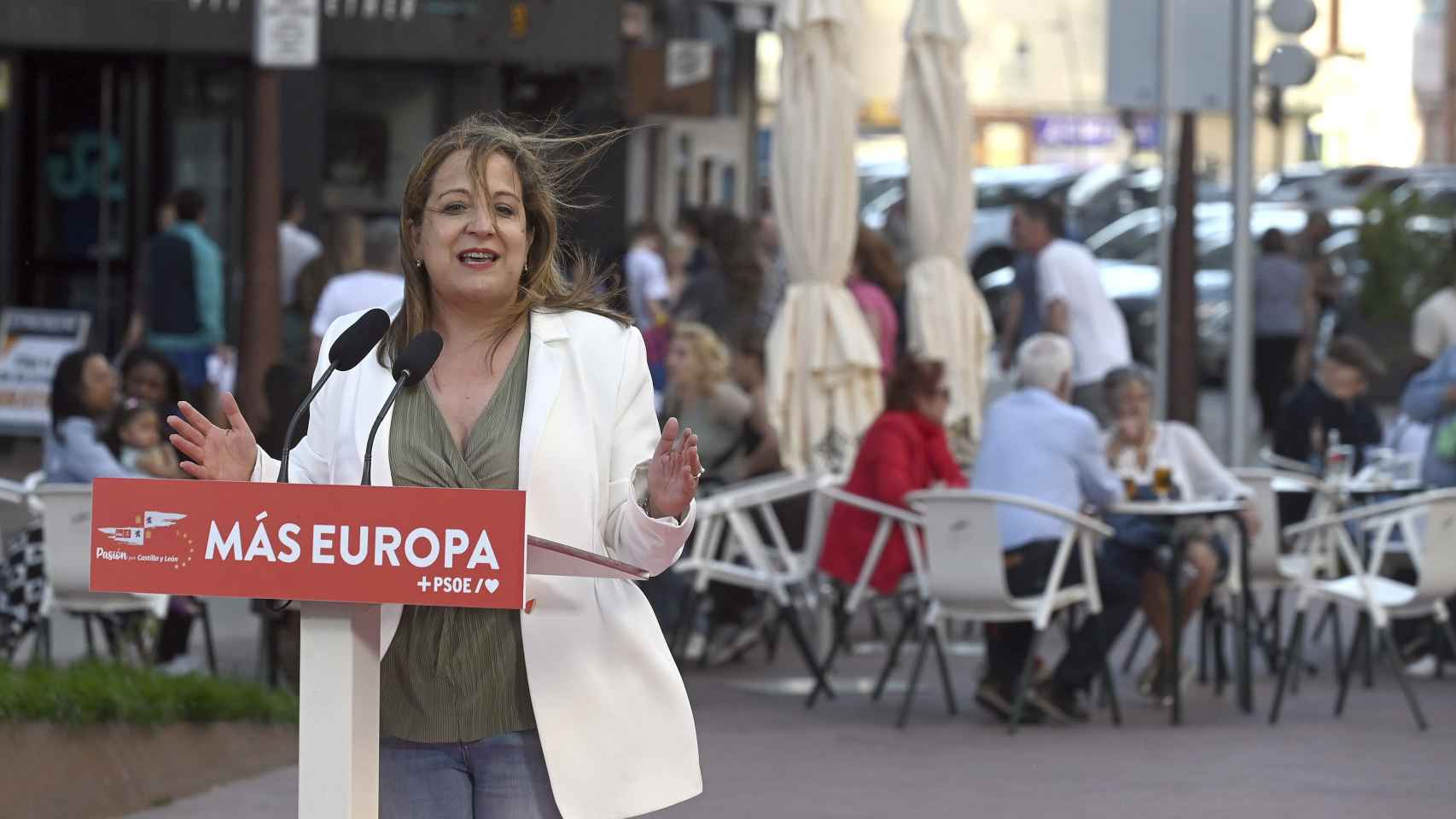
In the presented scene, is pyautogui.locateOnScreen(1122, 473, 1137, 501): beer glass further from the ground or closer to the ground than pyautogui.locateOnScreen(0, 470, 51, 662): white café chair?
further from the ground

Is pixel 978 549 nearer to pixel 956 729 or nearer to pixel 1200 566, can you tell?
pixel 956 729

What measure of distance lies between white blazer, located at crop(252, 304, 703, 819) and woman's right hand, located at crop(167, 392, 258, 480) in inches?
2.9

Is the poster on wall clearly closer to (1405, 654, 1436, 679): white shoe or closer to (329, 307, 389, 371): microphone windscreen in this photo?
(1405, 654, 1436, 679): white shoe

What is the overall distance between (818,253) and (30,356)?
4.72 m

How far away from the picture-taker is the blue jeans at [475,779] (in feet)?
11.5

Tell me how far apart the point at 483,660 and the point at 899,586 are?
626 centimetres

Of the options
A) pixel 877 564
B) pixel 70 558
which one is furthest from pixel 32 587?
pixel 877 564

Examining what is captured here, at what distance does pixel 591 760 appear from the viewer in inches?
139

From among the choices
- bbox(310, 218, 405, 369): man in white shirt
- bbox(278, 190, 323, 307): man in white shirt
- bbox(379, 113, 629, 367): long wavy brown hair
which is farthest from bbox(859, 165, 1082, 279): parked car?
bbox(379, 113, 629, 367): long wavy brown hair

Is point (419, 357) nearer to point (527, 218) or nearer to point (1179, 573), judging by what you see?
point (527, 218)

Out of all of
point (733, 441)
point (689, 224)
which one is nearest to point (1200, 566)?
point (733, 441)

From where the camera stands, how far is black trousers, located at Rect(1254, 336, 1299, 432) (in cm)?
1919

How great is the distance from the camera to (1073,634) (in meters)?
9.12

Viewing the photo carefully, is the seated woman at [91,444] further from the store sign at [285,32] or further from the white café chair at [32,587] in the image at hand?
the store sign at [285,32]
